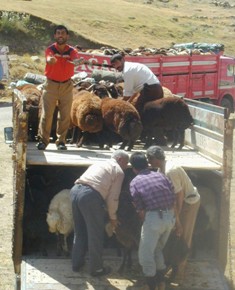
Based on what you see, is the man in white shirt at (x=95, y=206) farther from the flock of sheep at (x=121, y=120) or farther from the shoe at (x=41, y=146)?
the flock of sheep at (x=121, y=120)

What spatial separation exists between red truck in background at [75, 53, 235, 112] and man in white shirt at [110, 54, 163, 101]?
9125mm

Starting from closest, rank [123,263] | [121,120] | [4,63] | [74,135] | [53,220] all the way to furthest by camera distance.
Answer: [123,263] < [53,220] < [121,120] < [74,135] < [4,63]

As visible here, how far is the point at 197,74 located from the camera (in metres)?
22.2

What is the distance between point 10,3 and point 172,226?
4033 cm

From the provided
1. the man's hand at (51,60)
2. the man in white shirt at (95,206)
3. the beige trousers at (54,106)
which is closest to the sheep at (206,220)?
the man in white shirt at (95,206)

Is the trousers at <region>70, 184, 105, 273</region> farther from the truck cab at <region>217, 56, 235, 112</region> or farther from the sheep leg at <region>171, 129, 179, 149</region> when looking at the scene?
the truck cab at <region>217, 56, 235, 112</region>

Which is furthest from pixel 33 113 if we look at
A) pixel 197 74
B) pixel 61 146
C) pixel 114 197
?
pixel 197 74

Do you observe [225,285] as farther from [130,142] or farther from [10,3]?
[10,3]

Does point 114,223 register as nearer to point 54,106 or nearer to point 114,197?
point 114,197

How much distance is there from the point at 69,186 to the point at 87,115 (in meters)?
1.35

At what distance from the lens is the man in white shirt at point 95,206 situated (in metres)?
7.12

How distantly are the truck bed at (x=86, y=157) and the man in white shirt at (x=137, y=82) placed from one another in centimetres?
122

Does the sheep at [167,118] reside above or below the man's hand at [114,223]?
above

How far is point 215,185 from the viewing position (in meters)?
8.28
